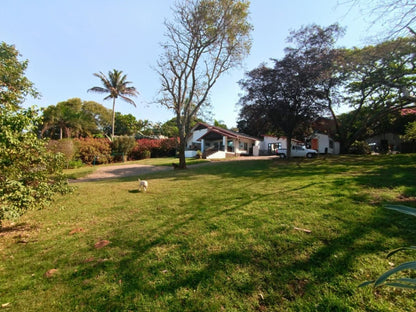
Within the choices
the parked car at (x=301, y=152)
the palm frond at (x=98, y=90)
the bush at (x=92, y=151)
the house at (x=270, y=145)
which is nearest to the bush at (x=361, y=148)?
the parked car at (x=301, y=152)

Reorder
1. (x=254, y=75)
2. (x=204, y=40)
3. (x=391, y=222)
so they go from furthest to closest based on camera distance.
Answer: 1. (x=254, y=75)
2. (x=204, y=40)
3. (x=391, y=222)

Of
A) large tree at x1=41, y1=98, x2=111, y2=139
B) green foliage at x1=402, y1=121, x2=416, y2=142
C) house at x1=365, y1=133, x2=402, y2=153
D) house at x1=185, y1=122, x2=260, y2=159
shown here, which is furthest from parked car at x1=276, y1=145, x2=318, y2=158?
large tree at x1=41, y1=98, x2=111, y2=139

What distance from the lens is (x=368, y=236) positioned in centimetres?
305

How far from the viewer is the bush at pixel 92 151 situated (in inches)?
765

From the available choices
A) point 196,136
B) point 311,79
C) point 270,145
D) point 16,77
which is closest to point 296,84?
point 311,79

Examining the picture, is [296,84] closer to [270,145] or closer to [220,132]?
[220,132]

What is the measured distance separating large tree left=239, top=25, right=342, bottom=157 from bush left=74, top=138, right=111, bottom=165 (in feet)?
55.7

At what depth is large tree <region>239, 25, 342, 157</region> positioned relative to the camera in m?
13.7

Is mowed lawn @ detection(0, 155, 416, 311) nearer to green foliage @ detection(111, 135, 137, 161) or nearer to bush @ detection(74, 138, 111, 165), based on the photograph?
bush @ detection(74, 138, 111, 165)

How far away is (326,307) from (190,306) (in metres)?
1.48

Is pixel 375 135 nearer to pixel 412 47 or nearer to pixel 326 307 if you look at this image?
pixel 412 47

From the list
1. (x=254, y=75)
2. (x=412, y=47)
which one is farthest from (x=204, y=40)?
(x=412, y=47)

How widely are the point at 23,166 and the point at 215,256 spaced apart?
4337 millimetres

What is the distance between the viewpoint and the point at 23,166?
148 inches
